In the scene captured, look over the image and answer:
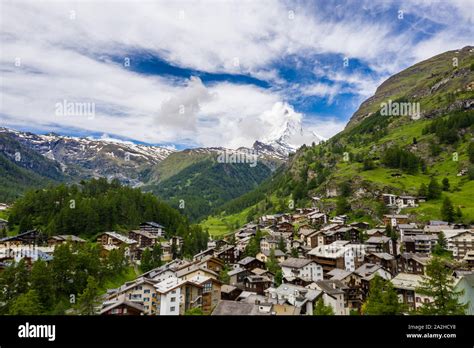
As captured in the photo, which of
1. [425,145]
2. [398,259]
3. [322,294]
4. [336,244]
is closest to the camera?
[322,294]

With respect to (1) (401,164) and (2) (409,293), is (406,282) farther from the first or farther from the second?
(1) (401,164)

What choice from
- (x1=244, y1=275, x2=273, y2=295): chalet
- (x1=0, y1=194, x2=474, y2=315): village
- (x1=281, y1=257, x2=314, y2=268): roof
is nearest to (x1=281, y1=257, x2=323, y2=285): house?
(x1=281, y1=257, x2=314, y2=268): roof

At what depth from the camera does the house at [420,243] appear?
69750 millimetres

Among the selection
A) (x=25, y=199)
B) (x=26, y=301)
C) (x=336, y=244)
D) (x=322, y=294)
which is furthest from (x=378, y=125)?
(x=26, y=301)

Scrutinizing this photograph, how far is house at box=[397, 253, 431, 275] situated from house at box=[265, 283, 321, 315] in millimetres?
27059

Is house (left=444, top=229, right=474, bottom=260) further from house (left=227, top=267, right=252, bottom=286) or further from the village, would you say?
house (left=227, top=267, right=252, bottom=286)

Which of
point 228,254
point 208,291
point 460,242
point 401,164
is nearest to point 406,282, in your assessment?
point 460,242

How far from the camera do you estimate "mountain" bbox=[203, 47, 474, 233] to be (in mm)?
106812

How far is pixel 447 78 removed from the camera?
630ft

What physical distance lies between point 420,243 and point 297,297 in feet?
136

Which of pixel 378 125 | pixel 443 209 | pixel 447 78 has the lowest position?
pixel 443 209

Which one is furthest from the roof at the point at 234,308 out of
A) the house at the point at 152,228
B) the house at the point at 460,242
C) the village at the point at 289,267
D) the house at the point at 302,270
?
the house at the point at 152,228
